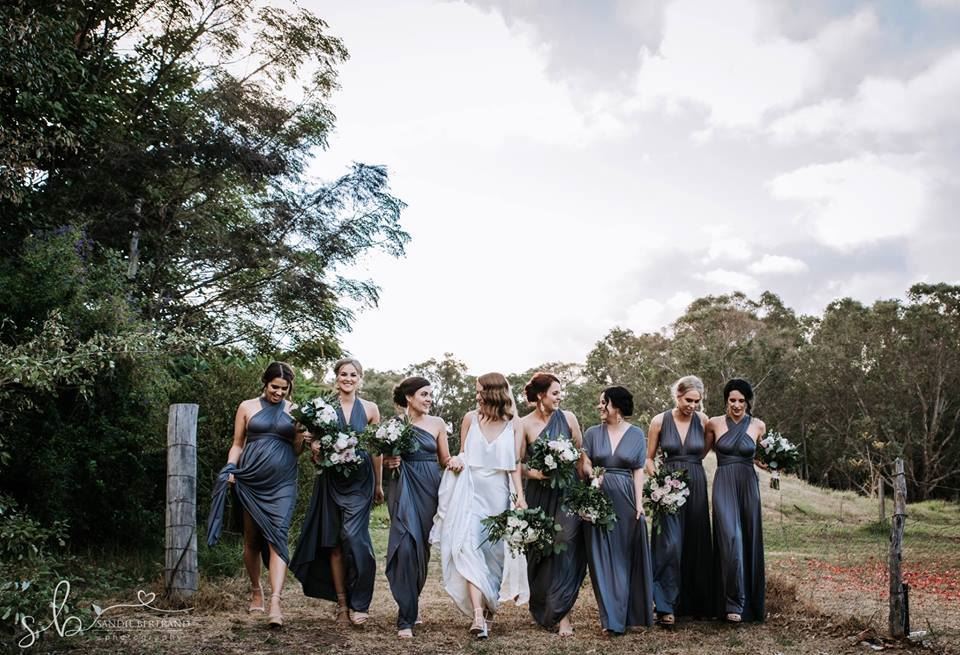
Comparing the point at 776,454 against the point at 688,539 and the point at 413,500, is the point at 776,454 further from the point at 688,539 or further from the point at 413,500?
the point at 413,500

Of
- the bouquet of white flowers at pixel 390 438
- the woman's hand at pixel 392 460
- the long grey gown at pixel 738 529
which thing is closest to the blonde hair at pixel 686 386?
the long grey gown at pixel 738 529

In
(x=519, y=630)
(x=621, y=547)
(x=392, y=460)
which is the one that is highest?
(x=392, y=460)

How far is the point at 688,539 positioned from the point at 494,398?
246cm

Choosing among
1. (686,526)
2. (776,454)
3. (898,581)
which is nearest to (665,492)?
(686,526)

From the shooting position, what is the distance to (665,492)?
7637 millimetres

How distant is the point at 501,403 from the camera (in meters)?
7.32

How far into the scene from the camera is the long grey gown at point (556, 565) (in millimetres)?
7332

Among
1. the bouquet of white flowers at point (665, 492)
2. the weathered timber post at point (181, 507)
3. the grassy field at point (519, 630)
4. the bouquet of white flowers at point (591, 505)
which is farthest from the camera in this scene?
the weathered timber post at point (181, 507)

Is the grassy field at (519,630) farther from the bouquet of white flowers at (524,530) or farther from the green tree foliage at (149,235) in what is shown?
the green tree foliage at (149,235)

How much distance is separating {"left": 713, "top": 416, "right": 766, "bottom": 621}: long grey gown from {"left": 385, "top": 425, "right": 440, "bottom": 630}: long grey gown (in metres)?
2.74

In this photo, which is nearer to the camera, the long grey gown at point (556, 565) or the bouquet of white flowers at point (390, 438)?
the bouquet of white flowers at point (390, 438)

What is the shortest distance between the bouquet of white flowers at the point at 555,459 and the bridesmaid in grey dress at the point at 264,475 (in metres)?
2.26

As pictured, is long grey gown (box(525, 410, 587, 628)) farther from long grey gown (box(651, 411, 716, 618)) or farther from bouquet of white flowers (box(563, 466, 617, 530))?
long grey gown (box(651, 411, 716, 618))

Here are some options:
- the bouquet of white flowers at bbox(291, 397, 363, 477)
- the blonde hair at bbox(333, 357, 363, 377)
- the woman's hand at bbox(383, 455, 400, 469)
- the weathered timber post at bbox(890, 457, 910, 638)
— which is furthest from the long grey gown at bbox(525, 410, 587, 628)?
the weathered timber post at bbox(890, 457, 910, 638)
